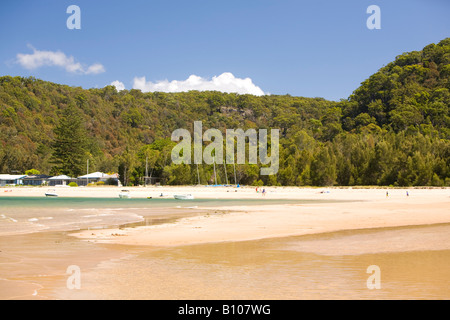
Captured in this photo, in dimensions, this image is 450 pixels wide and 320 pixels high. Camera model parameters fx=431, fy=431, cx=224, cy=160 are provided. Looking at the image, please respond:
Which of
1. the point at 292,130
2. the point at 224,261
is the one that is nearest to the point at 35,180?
the point at 292,130

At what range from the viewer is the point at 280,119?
16412cm

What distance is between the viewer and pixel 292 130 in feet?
476

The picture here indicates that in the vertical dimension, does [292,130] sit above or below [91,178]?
above

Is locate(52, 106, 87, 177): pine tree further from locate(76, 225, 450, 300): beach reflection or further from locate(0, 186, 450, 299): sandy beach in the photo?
locate(76, 225, 450, 300): beach reflection

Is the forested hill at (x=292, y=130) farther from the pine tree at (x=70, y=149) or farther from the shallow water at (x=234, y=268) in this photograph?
the shallow water at (x=234, y=268)

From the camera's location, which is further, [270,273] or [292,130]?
[292,130]

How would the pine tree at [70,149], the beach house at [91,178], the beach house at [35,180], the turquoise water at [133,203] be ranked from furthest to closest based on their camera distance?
the pine tree at [70,149], the beach house at [91,178], the beach house at [35,180], the turquoise water at [133,203]

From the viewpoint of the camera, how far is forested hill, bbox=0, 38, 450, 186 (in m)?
75.9

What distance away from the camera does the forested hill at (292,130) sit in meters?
75.9

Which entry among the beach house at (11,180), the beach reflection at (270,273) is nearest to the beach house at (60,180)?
the beach house at (11,180)

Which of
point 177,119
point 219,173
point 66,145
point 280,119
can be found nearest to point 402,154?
point 219,173

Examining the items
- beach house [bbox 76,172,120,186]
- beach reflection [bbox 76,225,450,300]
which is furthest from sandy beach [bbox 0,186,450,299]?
beach house [bbox 76,172,120,186]

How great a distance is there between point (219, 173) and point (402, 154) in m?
38.9

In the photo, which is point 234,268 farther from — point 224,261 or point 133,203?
point 133,203
